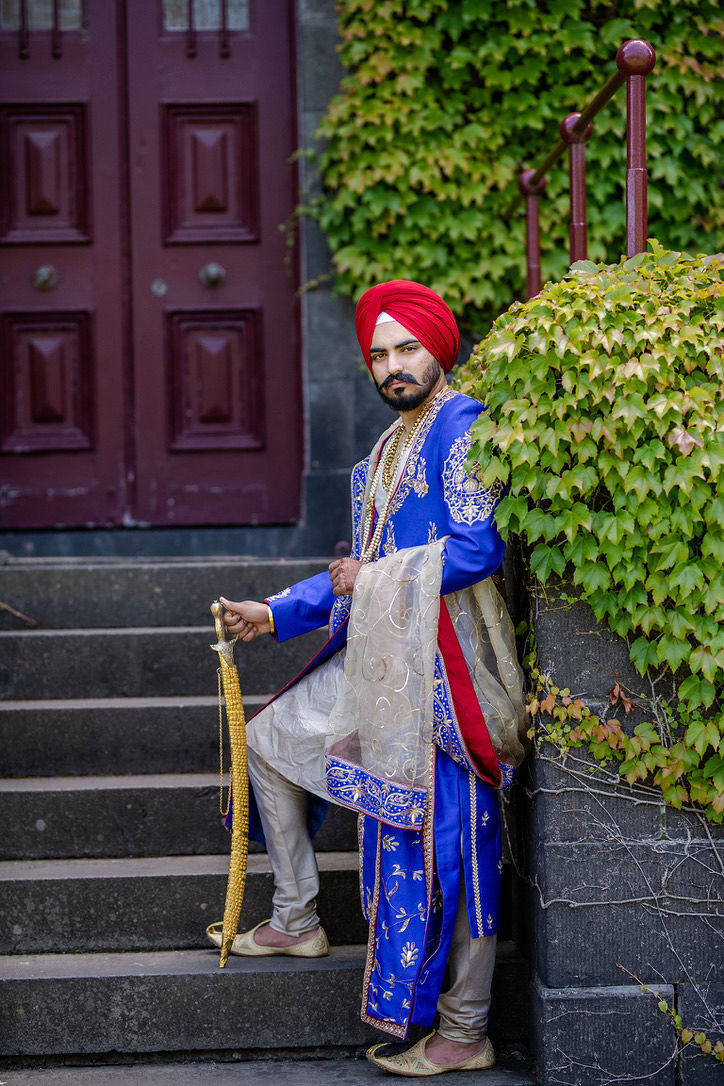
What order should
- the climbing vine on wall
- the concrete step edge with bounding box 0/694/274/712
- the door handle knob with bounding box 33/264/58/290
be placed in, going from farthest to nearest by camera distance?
1. the door handle knob with bounding box 33/264/58/290
2. the climbing vine on wall
3. the concrete step edge with bounding box 0/694/274/712

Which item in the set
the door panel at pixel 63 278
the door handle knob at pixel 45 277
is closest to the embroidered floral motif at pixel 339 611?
the door panel at pixel 63 278

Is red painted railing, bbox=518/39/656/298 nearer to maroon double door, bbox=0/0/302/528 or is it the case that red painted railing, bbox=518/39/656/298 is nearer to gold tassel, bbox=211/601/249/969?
gold tassel, bbox=211/601/249/969

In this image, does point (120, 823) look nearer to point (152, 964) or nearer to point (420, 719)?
point (152, 964)

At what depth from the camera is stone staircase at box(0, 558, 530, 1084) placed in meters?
2.84

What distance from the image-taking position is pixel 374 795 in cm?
258

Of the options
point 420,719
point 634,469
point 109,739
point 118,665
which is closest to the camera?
point 634,469

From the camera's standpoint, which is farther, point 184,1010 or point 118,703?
point 118,703

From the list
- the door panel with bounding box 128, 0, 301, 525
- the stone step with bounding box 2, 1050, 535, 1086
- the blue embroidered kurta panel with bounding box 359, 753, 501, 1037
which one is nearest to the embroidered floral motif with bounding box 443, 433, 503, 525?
the blue embroidered kurta panel with bounding box 359, 753, 501, 1037

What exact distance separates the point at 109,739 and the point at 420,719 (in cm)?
134

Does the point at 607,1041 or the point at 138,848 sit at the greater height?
the point at 138,848

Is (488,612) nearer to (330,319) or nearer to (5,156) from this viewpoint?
(330,319)

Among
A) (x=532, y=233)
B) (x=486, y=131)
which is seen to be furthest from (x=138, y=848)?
(x=486, y=131)

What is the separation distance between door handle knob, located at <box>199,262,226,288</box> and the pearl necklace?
2.20 meters

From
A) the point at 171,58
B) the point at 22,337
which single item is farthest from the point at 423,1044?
the point at 171,58
